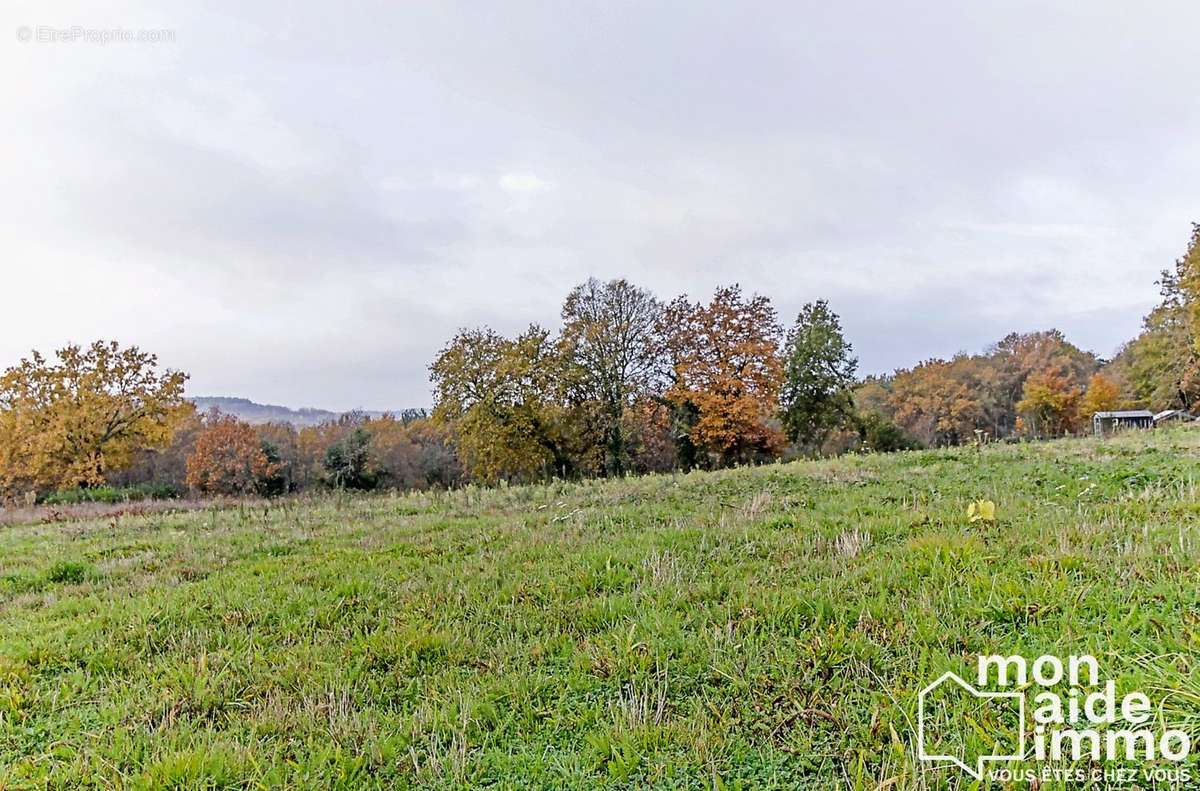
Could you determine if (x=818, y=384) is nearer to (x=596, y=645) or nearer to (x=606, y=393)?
(x=606, y=393)

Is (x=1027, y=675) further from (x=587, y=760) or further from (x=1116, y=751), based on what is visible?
(x=587, y=760)

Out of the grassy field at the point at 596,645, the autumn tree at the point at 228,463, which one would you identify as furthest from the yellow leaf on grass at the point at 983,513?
the autumn tree at the point at 228,463

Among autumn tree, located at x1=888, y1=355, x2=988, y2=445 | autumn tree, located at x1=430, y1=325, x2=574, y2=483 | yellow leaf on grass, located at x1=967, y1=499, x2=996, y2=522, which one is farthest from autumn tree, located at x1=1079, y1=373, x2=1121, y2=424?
yellow leaf on grass, located at x1=967, y1=499, x2=996, y2=522

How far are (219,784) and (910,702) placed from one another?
3.34 m

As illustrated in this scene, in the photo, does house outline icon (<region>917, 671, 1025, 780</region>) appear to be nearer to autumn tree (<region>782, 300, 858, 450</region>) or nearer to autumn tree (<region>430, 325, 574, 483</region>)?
autumn tree (<region>430, 325, 574, 483</region>)

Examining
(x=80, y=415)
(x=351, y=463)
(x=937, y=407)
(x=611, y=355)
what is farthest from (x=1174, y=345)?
(x=80, y=415)

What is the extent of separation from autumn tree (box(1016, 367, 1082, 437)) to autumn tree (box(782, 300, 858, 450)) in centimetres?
2840

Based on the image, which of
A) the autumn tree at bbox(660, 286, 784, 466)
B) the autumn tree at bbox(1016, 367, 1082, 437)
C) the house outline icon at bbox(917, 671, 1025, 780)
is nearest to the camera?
the house outline icon at bbox(917, 671, 1025, 780)

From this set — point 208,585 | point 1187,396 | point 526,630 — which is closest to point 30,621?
point 208,585

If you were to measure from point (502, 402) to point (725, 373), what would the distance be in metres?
11.8

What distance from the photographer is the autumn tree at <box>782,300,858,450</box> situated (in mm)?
32312

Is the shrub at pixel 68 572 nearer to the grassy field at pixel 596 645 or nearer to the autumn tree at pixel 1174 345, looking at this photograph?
the grassy field at pixel 596 645

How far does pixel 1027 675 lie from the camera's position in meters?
2.62

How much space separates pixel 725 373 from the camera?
2769 cm
